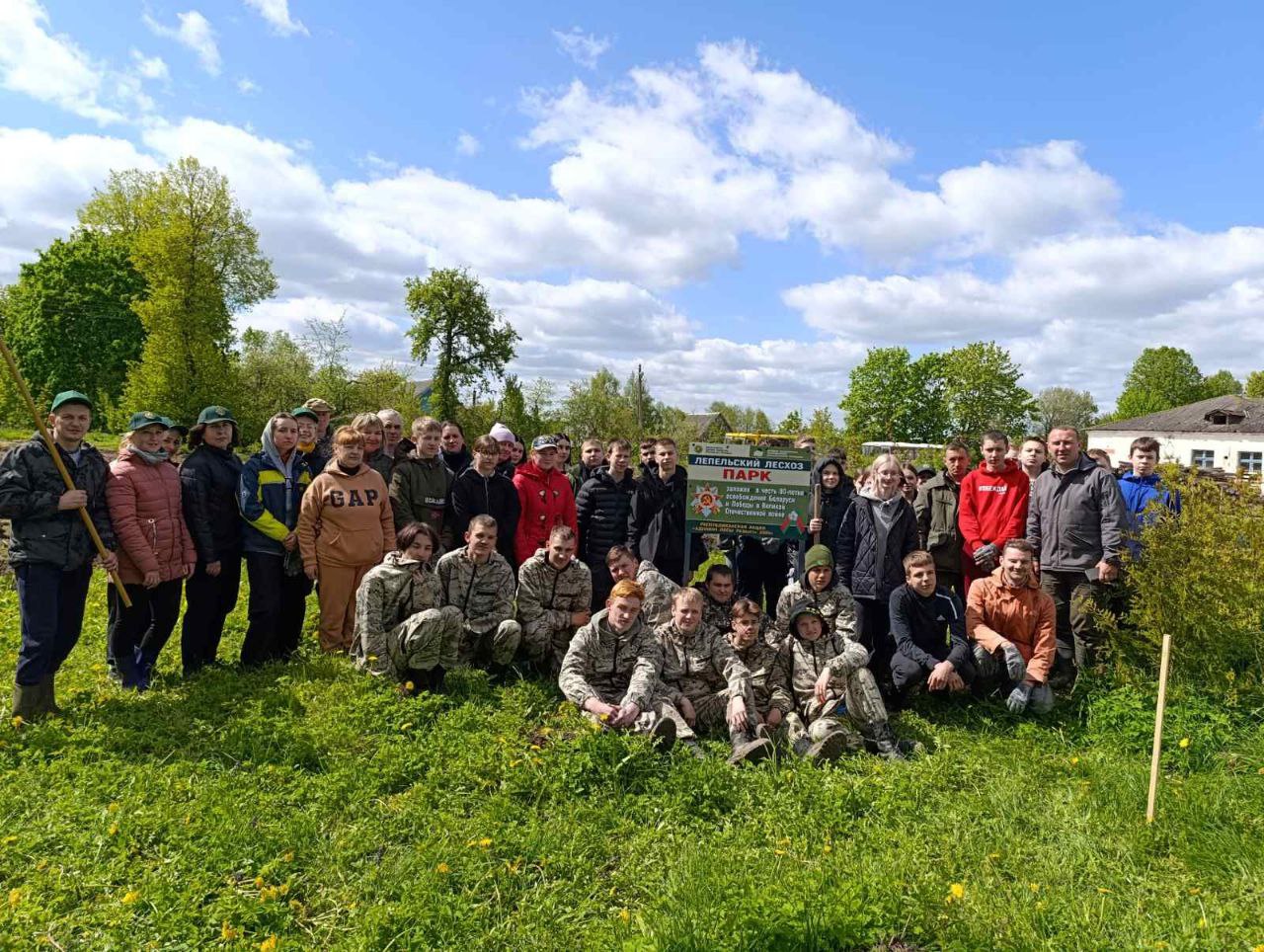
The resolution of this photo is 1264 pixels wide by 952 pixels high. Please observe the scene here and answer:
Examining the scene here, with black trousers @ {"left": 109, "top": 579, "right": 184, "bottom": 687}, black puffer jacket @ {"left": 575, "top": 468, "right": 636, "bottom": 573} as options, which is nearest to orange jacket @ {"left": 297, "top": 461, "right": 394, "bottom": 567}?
black trousers @ {"left": 109, "top": 579, "right": 184, "bottom": 687}

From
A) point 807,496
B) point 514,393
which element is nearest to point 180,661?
point 807,496

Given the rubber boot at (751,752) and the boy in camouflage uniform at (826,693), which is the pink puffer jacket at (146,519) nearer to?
the rubber boot at (751,752)

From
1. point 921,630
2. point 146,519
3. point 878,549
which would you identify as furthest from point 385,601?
point 921,630

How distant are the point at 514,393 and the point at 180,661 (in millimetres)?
39911

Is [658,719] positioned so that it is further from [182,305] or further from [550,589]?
[182,305]

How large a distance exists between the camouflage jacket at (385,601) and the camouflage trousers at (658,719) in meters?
1.97

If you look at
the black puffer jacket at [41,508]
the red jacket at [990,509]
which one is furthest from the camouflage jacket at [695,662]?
the black puffer jacket at [41,508]

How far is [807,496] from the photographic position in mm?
7980

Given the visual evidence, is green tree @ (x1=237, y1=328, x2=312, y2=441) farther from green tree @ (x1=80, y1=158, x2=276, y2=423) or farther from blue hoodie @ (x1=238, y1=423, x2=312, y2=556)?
blue hoodie @ (x1=238, y1=423, x2=312, y2=556)

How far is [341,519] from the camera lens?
694cm

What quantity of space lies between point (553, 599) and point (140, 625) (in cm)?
362

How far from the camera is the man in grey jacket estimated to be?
22.2 ft

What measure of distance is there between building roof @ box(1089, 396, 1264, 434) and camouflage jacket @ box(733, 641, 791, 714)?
2408 inches

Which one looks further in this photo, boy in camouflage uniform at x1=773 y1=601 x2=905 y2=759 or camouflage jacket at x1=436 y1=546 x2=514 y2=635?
camouflage jacket at x1=436 y1=546 x2=514 y2=635
